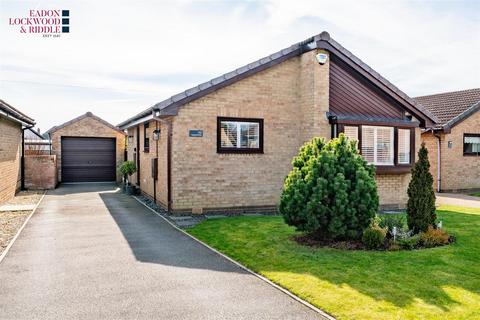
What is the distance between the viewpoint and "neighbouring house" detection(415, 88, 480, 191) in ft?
66.3

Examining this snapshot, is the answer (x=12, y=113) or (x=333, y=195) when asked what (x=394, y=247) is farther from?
(x=12, y=113)

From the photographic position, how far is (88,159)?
25.1 metres

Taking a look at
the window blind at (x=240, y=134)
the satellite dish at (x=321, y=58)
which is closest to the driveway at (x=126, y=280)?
the window blind at (x=240, y=134)

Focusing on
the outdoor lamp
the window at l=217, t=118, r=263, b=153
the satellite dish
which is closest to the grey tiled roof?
the outdoor lamp

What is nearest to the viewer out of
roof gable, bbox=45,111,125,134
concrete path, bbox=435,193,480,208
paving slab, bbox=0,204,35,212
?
paving slab, bbox=0,204,35,212

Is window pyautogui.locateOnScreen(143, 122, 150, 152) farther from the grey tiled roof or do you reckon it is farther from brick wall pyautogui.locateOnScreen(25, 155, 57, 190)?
brick wall pyautogui.locateOnScreen(25, 155, 57, 190)

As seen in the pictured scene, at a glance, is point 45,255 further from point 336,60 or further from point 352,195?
point 336,60

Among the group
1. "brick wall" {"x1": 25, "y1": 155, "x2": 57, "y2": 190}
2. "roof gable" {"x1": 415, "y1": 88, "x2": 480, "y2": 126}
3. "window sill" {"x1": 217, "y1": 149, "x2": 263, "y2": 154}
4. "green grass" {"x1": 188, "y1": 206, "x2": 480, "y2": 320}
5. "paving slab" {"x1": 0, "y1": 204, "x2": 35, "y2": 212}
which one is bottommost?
"green grass" {"x1": 188, "y1": 206, "x2": 480, "y2": 320}

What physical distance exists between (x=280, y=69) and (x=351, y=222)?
6.89 metres

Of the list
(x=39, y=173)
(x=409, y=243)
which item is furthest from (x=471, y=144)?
(x=39, y=173)

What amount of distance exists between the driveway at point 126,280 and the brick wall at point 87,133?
50.3 feet

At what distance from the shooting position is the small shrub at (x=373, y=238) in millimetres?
8031

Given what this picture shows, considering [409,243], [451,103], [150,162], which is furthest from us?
[451,103]

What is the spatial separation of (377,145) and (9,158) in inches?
567
